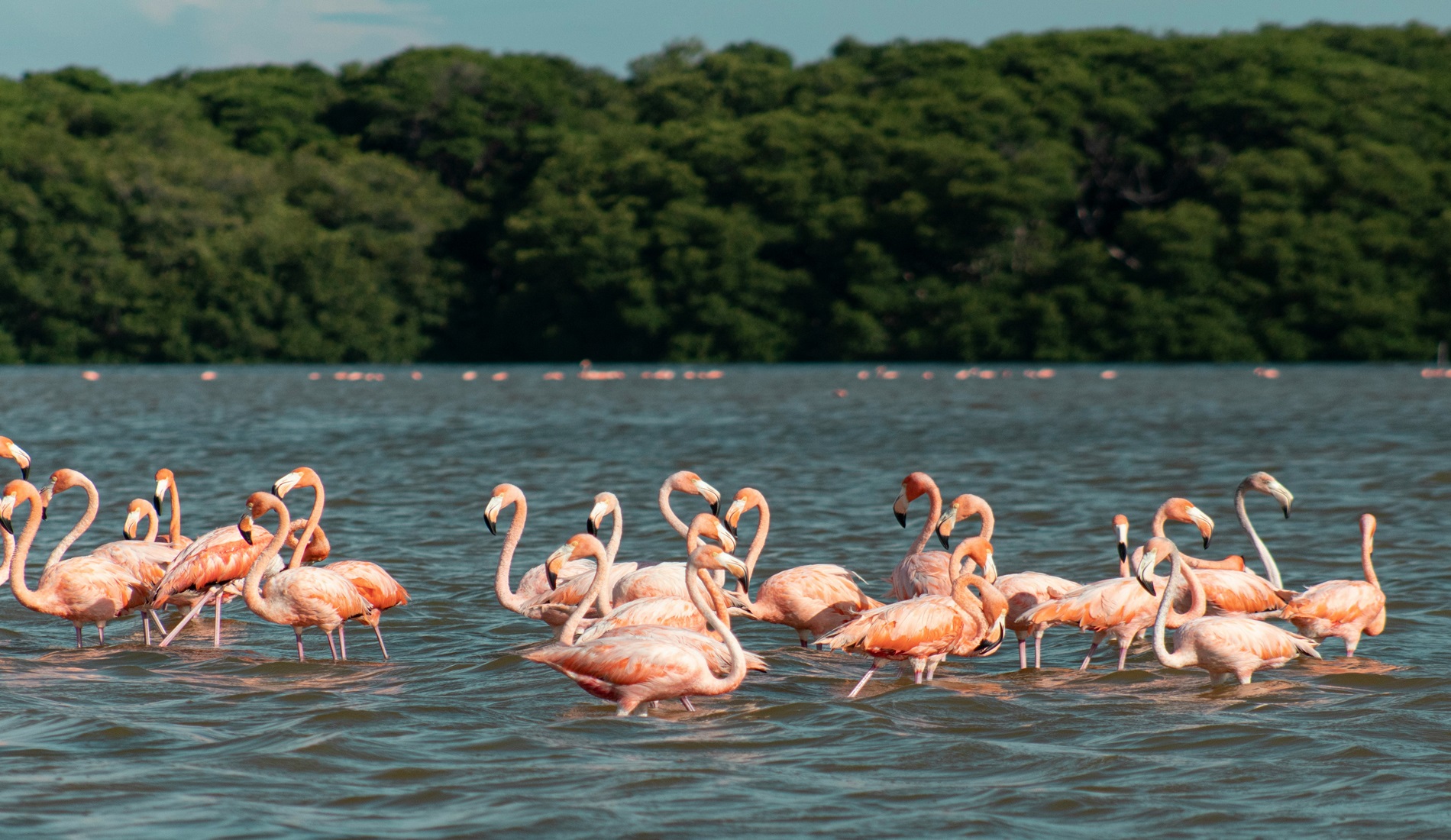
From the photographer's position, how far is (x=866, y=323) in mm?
60438

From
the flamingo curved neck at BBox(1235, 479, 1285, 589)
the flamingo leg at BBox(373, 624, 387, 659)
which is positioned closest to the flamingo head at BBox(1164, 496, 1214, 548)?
the flamingo curved neck at BBox(1235, 479, 1285, 589)

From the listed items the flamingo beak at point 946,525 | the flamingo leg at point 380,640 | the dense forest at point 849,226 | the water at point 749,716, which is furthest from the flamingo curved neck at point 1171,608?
the dense forest at point 849,226

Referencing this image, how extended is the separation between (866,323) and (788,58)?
121ft

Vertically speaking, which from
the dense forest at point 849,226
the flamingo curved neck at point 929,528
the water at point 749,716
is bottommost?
the water at point 749,716

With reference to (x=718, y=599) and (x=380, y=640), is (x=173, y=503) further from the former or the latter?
(x=718, y=599)

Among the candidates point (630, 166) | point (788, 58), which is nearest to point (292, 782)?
point (630, 166)

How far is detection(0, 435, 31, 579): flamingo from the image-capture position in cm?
909

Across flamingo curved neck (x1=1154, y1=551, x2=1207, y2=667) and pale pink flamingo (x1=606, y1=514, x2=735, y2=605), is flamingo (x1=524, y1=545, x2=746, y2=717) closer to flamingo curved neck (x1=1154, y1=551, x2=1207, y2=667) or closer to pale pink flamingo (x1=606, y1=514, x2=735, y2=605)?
pale pink flamingo (x1=606, y1=514, x2=735, y2=605)

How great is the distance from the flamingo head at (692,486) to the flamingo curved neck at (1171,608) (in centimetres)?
229

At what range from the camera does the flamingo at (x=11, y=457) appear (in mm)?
9094

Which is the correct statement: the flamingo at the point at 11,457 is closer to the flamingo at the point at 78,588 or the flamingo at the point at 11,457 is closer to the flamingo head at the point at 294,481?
the flamingo at the point at 78,588

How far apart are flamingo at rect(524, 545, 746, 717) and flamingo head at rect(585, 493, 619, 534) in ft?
3.38

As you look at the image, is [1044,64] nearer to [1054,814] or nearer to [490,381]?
[490,381]

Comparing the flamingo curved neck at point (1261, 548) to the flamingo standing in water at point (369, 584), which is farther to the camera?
the flamingo curved neck at point (1261, 548)
